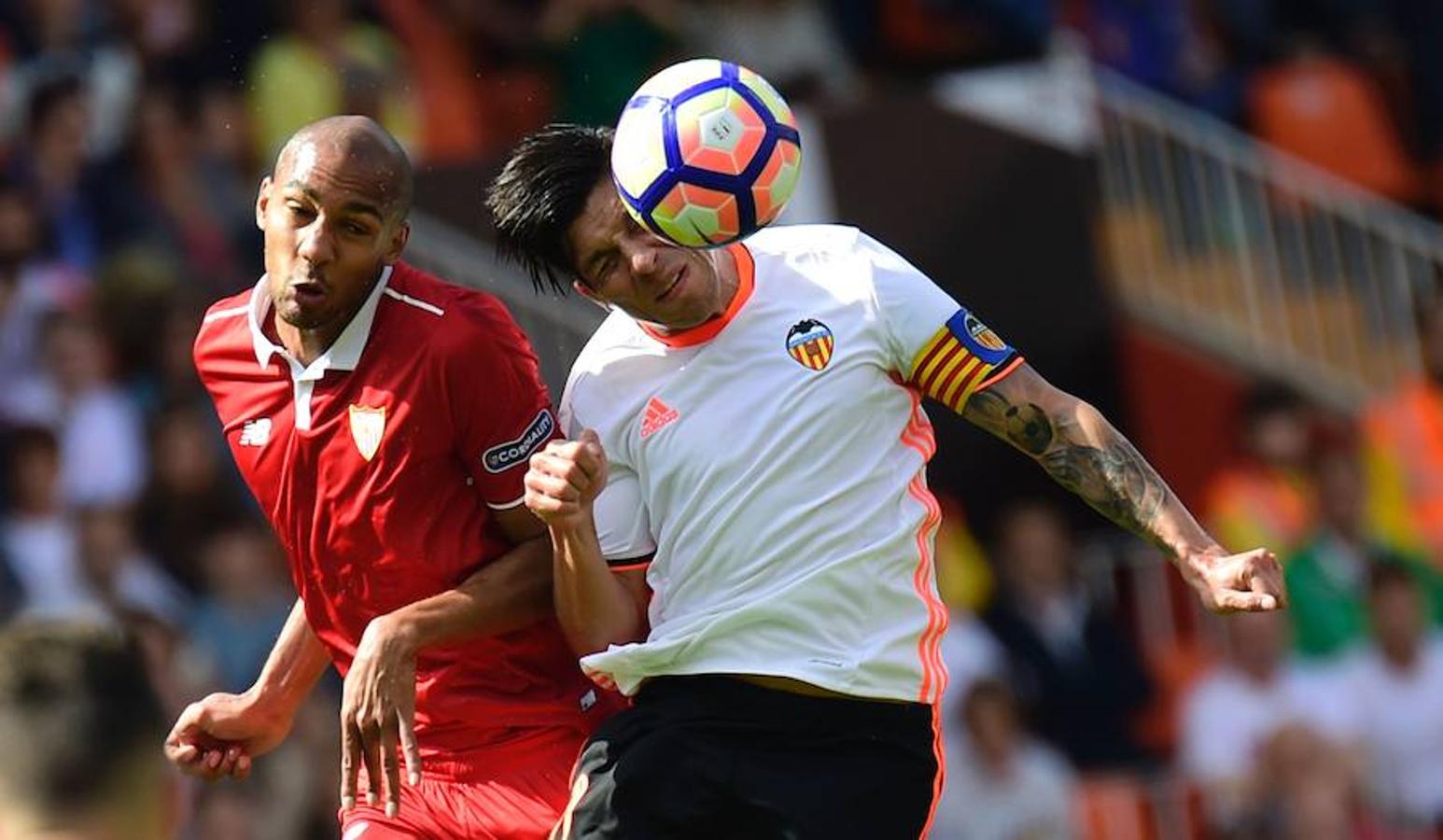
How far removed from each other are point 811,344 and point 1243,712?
739 centimetres

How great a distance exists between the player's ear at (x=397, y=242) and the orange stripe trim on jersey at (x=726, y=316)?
0.55 metres

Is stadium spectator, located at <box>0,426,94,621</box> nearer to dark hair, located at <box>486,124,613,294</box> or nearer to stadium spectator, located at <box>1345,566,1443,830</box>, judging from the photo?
dark hair, located at <box>486,124,613,294</box>

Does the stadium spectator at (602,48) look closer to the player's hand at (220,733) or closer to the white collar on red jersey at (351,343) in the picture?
the player's hand at (220,733)

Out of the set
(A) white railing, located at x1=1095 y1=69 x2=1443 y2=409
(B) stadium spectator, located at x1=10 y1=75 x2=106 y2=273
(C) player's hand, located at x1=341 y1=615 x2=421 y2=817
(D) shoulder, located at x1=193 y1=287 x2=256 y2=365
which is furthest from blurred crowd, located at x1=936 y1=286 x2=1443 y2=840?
(C) player's hand, located at x1=341 y1=615 x2=421 y2=817

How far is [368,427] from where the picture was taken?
6.27 m

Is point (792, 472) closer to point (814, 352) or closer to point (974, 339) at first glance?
point (814, 352)

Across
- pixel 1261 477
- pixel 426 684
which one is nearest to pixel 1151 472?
pixel 426 684

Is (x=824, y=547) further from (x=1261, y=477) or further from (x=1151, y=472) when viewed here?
(x=1261, y=477)

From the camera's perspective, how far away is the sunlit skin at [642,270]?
6176 mm

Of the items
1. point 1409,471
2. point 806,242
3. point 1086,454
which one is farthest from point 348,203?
point 1409,471

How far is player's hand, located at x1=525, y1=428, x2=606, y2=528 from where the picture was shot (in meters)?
5.88

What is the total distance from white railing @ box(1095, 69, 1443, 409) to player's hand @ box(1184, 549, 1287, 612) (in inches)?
354

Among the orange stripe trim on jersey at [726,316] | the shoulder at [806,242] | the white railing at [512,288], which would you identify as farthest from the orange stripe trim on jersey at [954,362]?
the white railing at [512,288]

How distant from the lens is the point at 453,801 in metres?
6.43
